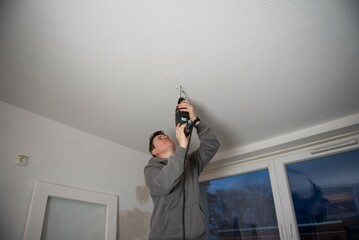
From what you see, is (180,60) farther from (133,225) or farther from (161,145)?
(133,225)

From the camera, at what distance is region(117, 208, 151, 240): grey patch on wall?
6.59ft

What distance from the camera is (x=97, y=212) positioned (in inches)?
74.8

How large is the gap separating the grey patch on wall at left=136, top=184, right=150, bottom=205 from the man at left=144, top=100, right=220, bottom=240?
0.97 m

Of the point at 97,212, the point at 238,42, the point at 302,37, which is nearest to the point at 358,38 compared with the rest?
the point at 302,37

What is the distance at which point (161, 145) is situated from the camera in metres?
1.58

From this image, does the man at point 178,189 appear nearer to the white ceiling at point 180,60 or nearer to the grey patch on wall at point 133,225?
the white ceiling at point 180,60

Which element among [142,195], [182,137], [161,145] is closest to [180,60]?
[182,137]

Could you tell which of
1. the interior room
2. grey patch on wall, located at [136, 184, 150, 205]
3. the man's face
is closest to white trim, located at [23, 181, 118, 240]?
the interior room

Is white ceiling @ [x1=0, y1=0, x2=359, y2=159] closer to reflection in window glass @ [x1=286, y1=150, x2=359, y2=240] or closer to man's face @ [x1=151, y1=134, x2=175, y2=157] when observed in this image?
man's face @ [x1=151, y1=134, x2=175, y2=157]

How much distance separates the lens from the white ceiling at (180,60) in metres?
1.02

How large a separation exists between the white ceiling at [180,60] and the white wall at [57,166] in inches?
5.1

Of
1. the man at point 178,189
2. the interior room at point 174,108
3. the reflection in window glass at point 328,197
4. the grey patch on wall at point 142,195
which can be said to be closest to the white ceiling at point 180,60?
the interior room at point 174,108

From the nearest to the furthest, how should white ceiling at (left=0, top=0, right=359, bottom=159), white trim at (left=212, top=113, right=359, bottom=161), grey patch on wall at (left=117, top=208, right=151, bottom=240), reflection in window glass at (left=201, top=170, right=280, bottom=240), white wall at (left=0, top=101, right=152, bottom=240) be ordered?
white ceiling at (left=0, top=0, right=359, bottom=159) → white wall at (left=0, top=101, right=152, bottom=240) → white trim at (left=212, top=113, right=359, bottom=161) → grey patch on wall at (left=117, top=208, right=151, bottom=240) → reflection in window glass at (left=201, top=170, right=280, bottom=240)

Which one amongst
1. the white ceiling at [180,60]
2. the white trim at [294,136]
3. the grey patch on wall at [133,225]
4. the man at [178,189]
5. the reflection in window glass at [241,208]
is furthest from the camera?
the reflection in window glass at [241,208]
